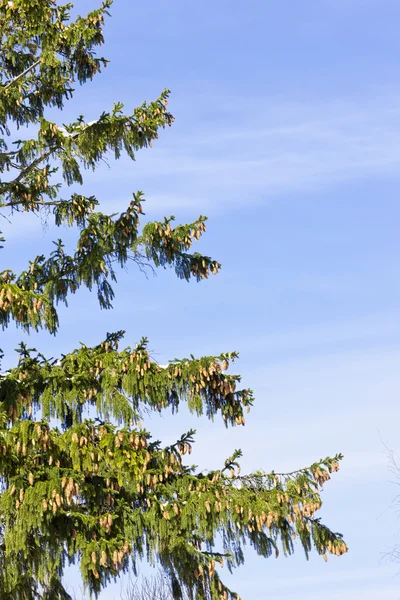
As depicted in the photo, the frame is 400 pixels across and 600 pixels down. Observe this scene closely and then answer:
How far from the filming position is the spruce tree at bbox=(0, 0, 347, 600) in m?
10.9

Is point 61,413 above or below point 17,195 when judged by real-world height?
below

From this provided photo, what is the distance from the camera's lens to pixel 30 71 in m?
16.2

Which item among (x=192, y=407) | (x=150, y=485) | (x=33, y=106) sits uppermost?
(x=33, y=106)

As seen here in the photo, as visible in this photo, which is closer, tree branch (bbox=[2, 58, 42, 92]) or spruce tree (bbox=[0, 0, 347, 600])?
spruce tree (bbox=[0, 0, 347, 600])

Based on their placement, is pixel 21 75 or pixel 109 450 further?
pixel 21 75

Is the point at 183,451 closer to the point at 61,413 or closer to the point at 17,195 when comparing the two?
the point at 61,413

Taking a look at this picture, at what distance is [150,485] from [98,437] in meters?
1.15

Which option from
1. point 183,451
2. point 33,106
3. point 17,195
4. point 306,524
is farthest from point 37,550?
point 33,106

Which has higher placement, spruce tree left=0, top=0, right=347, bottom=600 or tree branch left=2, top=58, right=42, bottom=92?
tree branch left=2, top=58, right=42, bottom=92

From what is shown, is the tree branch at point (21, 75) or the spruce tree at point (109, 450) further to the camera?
the tree branch at point (21, 75)

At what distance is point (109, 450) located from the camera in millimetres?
11164

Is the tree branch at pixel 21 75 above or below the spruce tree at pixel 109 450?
above

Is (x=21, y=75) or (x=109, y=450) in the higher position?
(x=21, y=75)

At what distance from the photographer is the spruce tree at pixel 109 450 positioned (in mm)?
10922
